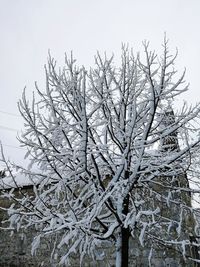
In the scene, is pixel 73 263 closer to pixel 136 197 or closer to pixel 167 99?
pixel 136 197

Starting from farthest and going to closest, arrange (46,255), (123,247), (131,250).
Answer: (46,255), (131,250), (123,247)

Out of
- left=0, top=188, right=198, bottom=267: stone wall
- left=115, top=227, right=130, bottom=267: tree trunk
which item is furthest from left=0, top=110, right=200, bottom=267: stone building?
left=115, top=227, right=130, bottom=267: tree trunk

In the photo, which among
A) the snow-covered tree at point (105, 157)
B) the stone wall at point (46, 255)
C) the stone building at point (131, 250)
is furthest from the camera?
the stone wall at point (46, 255)

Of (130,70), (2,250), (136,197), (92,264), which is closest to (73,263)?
(92,264)

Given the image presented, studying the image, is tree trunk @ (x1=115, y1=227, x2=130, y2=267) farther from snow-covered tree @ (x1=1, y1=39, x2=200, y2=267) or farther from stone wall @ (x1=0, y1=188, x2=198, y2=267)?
stone wall @ (x1=0, y1=188, x2=198, y2=267)

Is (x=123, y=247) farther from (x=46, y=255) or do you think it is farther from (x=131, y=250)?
(x=46, y=255)

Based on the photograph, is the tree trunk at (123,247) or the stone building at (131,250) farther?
the stone building at (131,250)

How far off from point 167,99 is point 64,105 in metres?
1.56

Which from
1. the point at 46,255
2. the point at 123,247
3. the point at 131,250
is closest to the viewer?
the point at 123,247

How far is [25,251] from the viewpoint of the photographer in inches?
264

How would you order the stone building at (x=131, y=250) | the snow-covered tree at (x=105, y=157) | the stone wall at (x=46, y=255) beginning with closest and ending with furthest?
the snow-covered tree at (x=105, y=157) < the stone building at (x=131, y=250) < the stone wall at (x=46, y=255)

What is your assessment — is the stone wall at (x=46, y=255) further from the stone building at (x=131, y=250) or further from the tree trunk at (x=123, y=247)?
the tree trunk at (x=123, y=247)

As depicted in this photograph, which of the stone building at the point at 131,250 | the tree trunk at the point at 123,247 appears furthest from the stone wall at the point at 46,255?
the tree trunk at the point at 123,247

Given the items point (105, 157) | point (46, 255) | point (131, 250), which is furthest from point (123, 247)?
point (46, 255)
